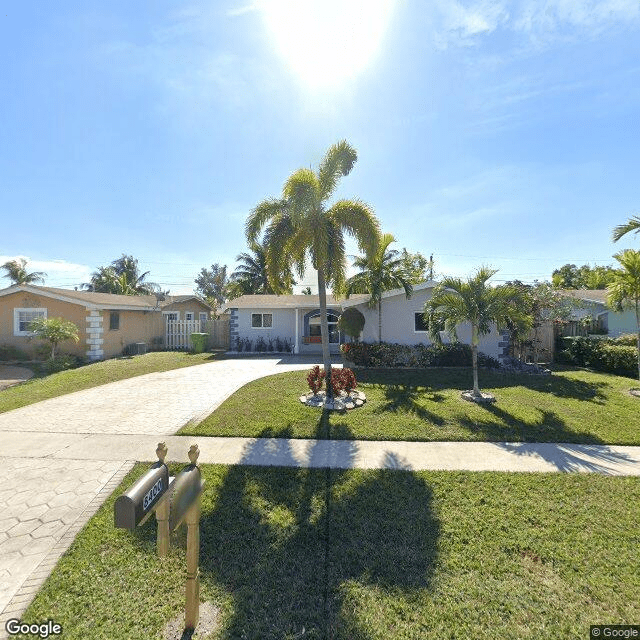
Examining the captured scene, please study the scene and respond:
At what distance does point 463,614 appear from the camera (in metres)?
2.79

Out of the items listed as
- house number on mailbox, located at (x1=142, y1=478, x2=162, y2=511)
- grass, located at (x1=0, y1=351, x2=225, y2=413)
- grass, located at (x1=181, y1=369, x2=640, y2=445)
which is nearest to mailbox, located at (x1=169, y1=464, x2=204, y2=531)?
house number on mailbox, located at (x1=142, y1=478, x2=162, y2=511)

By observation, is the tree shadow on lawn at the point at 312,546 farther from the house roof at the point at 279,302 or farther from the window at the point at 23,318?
the window at the point at 23,318

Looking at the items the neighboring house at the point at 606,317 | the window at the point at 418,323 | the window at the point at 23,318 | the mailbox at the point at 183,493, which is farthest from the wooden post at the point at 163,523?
the neighboring house at the point at 606,317

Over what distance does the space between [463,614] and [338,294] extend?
8.57 metres

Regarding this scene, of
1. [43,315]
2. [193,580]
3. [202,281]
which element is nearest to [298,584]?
[193,580]

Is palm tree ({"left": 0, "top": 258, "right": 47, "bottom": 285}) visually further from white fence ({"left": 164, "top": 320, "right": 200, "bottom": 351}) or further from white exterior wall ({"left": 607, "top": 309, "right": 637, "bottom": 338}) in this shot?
white exterior wall ({"left": 607, "top": 309, "right": 637, "bottom": 338})

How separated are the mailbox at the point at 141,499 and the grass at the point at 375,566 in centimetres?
78

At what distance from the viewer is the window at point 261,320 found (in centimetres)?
2138

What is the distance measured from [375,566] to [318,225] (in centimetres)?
799

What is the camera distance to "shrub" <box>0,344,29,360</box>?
16.3 metres

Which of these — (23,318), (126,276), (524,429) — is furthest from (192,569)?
(126,276)

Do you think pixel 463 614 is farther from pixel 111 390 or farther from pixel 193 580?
pixel 111 390

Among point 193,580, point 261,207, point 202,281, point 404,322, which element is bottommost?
point 193,580

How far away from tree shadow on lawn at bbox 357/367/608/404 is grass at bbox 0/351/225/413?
9060 mm
